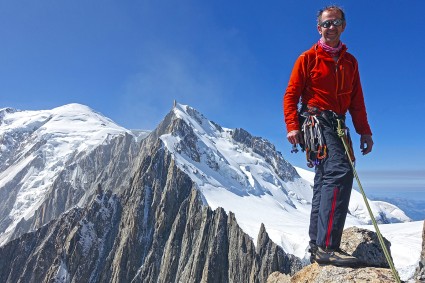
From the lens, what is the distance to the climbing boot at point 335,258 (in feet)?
20.5

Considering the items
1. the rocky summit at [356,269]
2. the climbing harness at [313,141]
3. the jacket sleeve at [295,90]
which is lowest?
the rocky summit at [356,269]

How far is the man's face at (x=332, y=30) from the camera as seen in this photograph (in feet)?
23.0

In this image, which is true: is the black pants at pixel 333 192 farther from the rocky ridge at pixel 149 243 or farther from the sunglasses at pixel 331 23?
the rocky ridge at pixel 149 243

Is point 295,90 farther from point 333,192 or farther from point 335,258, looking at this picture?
point 335,258

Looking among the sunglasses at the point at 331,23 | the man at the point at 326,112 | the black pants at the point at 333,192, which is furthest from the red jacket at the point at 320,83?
the black pants at the point at 333,192

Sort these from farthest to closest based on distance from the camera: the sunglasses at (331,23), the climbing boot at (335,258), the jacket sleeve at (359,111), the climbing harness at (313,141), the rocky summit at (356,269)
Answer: the jacket sleeve at (359,111), the sunglasses at (331,23), the climbing harness at (313,141), the climbing boot at (335,258), the rocky summit at (356,269)

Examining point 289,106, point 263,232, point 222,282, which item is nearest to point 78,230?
point 222,282

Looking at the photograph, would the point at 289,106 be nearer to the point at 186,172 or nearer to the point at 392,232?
the point at 392,232

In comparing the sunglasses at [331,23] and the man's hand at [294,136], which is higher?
the sunglasses at [331,23]

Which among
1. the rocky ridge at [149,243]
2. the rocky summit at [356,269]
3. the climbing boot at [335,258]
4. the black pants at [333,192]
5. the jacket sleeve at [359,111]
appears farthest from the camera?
the rocky ridge at [149,243]

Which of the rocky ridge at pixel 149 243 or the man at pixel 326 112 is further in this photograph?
the rocky ridge at pixel 149 243

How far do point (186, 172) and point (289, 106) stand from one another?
14787 cm

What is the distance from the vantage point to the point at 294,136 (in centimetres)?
689

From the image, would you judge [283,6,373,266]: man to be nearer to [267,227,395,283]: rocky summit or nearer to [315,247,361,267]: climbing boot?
[315,247,361,267]: climbing boot
